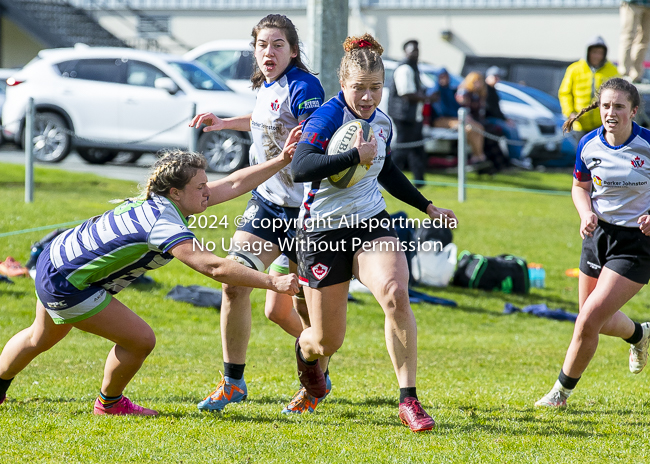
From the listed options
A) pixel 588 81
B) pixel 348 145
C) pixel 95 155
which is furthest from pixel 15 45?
pixel 348 145

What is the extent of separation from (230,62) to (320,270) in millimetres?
14090

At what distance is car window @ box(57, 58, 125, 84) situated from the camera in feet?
50.7

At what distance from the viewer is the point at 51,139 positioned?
15305 millimetres

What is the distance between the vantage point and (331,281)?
4547 mm

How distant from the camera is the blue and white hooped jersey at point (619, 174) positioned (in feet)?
16.4

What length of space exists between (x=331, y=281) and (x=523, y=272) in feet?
19.7

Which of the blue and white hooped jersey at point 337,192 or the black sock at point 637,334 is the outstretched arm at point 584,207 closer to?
the black sock at point 637,334

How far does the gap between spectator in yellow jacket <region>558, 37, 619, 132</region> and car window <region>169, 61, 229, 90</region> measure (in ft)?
21.1

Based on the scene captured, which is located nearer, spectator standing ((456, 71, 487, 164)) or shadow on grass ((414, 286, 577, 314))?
shadow on grass ((414, 286, 577, 314))

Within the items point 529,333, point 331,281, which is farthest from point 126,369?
point 529,333

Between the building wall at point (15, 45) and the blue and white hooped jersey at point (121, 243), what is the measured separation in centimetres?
2758

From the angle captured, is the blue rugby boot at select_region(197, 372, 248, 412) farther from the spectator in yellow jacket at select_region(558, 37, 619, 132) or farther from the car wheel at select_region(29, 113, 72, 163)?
the car wheel at select_region(29, 113, 72, 163)

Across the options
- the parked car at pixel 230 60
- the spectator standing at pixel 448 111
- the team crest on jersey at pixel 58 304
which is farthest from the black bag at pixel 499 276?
the parked car at pixel 230 60

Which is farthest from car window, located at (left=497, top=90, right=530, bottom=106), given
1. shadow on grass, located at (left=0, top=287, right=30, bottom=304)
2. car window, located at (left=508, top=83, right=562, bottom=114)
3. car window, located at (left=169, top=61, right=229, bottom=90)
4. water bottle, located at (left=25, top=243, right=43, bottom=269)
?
shadow on grass, located at (left=0, top=287, right=30, bottom=304)
